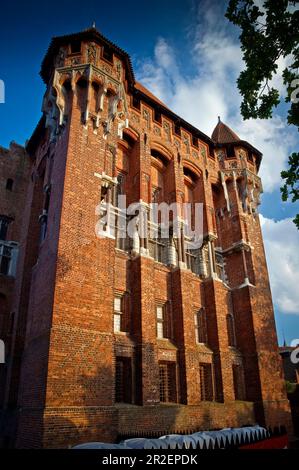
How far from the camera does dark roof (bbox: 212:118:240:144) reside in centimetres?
2436

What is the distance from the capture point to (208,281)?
18281 mm

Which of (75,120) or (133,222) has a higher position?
(75,120)

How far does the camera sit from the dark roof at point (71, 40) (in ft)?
55.1

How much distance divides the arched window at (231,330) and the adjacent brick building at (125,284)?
7cm

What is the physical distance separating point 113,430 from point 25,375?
12.3ft

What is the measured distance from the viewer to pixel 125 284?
14633 millimetres

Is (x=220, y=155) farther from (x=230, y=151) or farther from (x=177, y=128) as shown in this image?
(x=177, y=128)

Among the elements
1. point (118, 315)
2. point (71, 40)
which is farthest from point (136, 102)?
point (118, 315)

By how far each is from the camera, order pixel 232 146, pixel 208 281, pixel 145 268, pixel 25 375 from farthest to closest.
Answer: pixel 232 146 < pixel 208 281 < pixel 145 268 < pixel 25 375

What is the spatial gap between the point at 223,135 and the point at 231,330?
14045 mm

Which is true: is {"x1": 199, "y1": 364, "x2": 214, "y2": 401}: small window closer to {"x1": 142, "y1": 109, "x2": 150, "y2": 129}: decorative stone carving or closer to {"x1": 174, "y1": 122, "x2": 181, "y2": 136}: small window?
{"x1": 142, "y1": 109, "x2": 150, "y2": 129}: decorative stone carving
